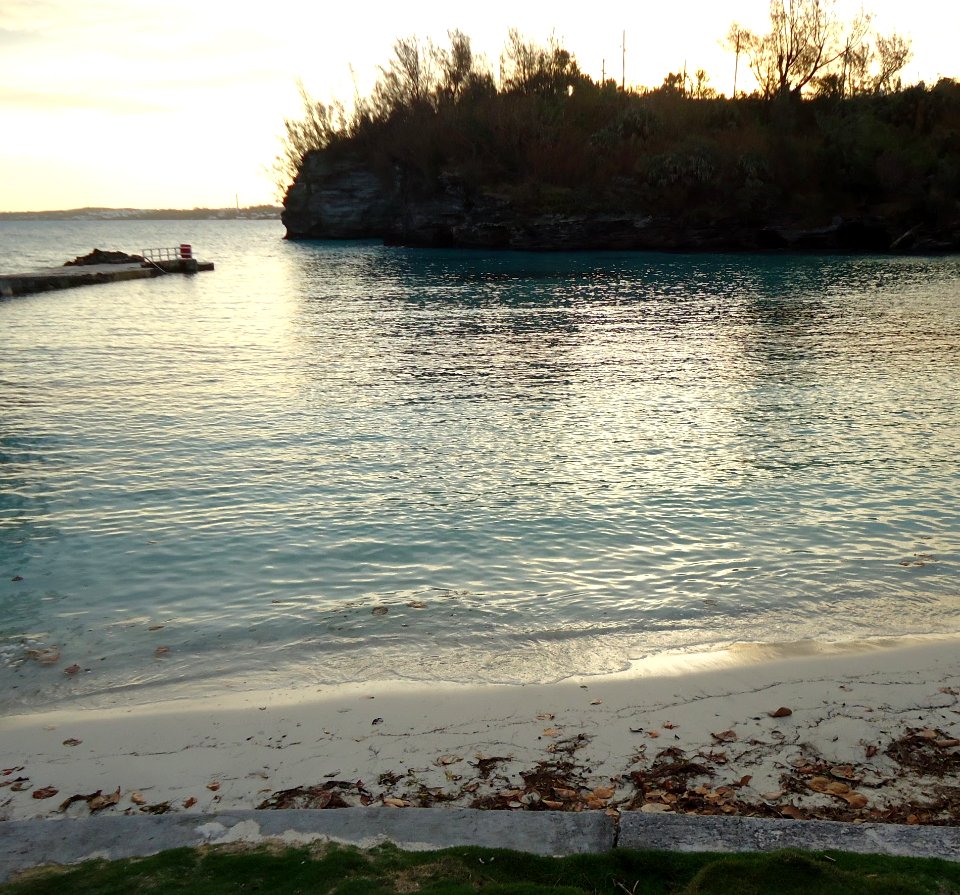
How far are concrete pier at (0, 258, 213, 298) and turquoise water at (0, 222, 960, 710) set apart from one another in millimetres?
25099

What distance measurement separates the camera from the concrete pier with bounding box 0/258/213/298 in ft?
156

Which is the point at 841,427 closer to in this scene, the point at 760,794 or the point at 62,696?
the point at 760,794

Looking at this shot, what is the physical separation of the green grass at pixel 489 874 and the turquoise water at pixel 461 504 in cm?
305

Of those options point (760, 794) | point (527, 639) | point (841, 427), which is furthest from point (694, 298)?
point (760, 794)

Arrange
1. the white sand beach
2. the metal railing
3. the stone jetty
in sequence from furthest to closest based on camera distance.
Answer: the metal railing
the stone jetty
the white sand beach

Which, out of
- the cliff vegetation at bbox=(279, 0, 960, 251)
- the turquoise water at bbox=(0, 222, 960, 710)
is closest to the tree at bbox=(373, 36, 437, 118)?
the cliff vegetation at bbox=(279, 0, 960, 251)

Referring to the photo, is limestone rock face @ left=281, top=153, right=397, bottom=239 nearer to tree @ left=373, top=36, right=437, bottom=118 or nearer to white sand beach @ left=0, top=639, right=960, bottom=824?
tree @ left=373, top=36, right=437, bottom=118

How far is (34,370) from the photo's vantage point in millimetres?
23141

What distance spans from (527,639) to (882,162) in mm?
71680

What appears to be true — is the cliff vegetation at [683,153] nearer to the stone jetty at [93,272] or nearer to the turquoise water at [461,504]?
the stone jetty at [93,272]

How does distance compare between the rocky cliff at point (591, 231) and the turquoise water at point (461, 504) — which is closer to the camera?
the turquoise water at point (461, 504)

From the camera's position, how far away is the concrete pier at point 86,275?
156 ft

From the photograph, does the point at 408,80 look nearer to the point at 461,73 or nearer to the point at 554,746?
the point at 461,73

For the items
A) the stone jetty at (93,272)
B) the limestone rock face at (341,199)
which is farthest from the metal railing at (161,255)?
the limestone rock face at (341,199)
